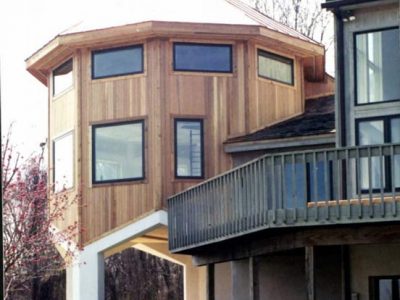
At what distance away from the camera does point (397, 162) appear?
2003 cm

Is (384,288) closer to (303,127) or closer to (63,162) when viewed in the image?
(303,127)

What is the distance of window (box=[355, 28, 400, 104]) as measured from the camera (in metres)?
20.9

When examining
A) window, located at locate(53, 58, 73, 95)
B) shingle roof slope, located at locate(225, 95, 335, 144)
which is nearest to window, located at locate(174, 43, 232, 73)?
shingle roof slope, located at locate(225, 95, 335, 144)

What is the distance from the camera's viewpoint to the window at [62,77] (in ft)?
87.2

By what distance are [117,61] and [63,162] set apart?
9.83 ft

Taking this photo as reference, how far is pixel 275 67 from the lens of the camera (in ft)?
87.0

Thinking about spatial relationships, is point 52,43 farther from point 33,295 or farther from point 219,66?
point 33,295

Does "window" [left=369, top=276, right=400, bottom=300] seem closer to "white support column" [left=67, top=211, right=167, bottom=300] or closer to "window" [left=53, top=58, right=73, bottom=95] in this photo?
"white support column" [left=67, top=211, right=167, bottom=300]

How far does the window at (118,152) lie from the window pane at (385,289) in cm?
642

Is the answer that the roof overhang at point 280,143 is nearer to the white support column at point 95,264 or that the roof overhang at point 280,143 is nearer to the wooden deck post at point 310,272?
the white support column at point 95,264

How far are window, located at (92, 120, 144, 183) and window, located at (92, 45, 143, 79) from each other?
113 centimetres

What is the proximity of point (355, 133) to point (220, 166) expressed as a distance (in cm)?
456

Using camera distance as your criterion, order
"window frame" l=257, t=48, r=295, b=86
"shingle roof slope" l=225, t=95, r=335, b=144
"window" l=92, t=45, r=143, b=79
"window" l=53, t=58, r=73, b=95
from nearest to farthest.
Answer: "shingle roof slope" l=225, t=95, r=335, b=144 → "window" l=92, t=45, r=143, b=79 → "window frame" l=257, t=48, r=295, b=86 → "window" l=53, t=58, r=73, b=95

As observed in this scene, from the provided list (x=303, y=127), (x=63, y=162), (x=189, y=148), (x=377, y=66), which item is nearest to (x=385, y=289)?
(x=377, y=66)
